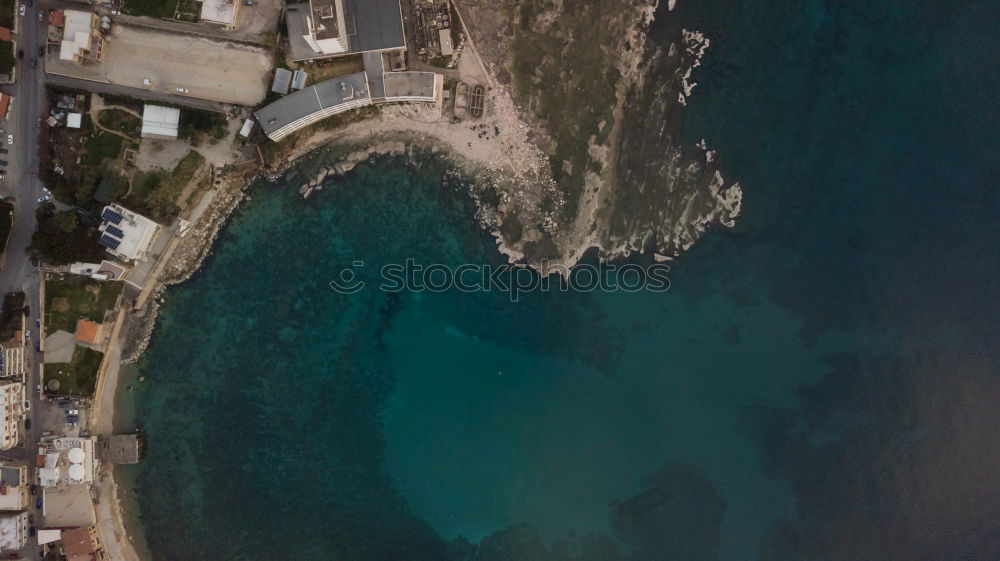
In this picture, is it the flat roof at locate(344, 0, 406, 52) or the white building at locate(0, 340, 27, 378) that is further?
the flat roof at locate(344, 0, 406, 52)

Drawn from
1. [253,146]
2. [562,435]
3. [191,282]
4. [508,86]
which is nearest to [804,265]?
[562,435]

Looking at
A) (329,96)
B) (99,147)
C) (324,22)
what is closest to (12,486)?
(99,147)

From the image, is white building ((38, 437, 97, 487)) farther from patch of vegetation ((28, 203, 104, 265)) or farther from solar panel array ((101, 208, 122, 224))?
solar panel array ((101, 208, 122, 224))

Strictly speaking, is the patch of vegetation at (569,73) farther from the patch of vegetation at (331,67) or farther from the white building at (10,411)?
the white building at (10,411)

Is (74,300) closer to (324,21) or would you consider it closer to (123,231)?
(123,231)

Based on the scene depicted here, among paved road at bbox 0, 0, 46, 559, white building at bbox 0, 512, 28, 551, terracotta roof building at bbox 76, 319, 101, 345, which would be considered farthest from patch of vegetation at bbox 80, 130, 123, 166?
white building at bbox 0, 512, 28, 551

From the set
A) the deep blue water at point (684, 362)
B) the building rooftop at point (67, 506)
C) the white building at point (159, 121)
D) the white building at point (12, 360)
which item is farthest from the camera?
the deep blue water at point (684, 362)

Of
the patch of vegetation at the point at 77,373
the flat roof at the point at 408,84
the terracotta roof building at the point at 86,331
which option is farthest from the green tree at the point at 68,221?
the flat roof at the point at 408,84
